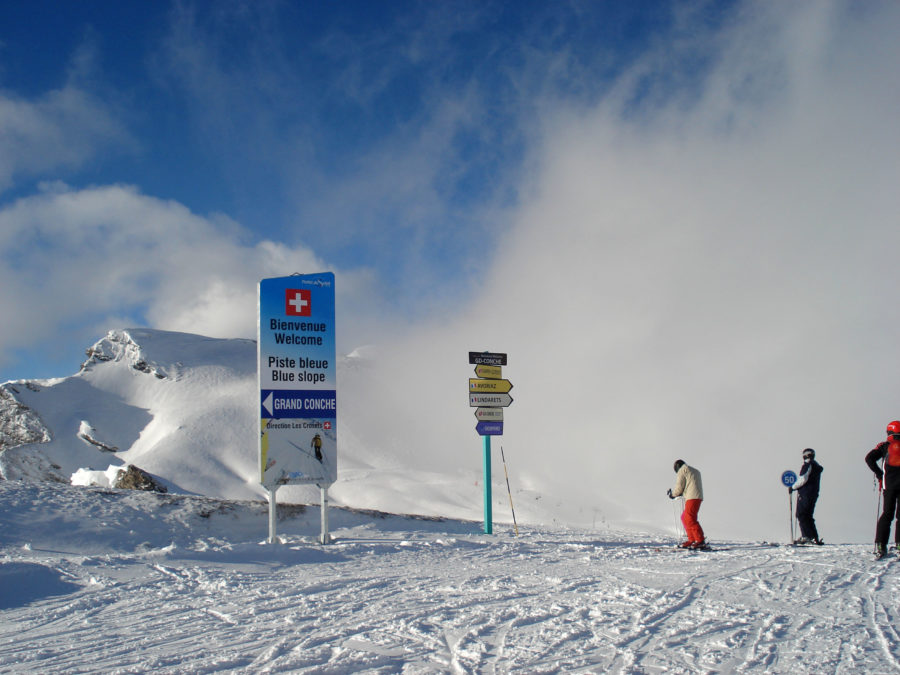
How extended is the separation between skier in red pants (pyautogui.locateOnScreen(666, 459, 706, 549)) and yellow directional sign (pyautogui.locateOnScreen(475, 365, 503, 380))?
4.18 metres

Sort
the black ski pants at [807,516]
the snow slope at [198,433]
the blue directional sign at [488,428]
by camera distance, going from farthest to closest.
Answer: the snow slope at [198,433] → the blue directional sign at [488,428] → the black ski pants at [807,516]

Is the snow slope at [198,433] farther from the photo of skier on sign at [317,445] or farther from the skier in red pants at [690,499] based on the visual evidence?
the photo of skier on sign at [317,445]

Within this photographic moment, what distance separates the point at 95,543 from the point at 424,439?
1224 inches

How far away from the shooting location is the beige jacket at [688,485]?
10508mm

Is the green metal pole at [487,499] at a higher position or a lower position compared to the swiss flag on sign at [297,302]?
lower

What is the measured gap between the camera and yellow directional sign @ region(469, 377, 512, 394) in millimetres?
13195

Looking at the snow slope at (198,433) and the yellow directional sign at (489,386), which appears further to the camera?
the snow slope at (198,433)

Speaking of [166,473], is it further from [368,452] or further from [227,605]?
[227,605]

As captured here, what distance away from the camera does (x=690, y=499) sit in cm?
1045

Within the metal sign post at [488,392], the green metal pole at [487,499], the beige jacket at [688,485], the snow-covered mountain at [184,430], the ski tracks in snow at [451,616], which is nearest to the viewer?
the ski tracks in snow at [451,616]

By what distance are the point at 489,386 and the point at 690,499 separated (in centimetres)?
463

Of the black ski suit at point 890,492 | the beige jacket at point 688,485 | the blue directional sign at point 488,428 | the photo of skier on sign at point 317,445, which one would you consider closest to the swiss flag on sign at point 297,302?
the photo of skier on sign at point 317,445

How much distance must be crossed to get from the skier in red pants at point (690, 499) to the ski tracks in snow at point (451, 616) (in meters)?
1.77

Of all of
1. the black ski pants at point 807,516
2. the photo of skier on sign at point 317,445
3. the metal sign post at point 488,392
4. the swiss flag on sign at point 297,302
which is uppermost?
the swiss flag on sign at point 297,302
